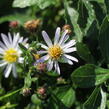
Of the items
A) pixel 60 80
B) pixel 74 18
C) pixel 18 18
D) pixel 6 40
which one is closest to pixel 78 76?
pixel 60 80

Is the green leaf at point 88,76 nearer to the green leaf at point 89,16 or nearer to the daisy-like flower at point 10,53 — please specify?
the green leaf at point 89,16

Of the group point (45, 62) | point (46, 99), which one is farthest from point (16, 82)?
point (45, 62)

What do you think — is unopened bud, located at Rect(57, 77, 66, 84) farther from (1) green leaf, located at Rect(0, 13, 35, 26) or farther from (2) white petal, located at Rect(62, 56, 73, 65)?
(1) green leaf, located at Rect(0, 13, 35, 26)

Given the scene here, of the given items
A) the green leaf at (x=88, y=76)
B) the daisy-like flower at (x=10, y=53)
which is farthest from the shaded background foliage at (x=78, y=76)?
the daisy-like flower at (x=10, y=53)

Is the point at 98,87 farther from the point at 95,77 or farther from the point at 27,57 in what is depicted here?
the point at 27,57

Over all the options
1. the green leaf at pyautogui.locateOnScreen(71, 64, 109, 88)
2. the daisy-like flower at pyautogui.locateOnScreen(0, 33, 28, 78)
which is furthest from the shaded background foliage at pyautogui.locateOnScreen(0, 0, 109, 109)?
the daisy-like flower at pyautogui.locateOnScreen(0, 33, 28, 78)
